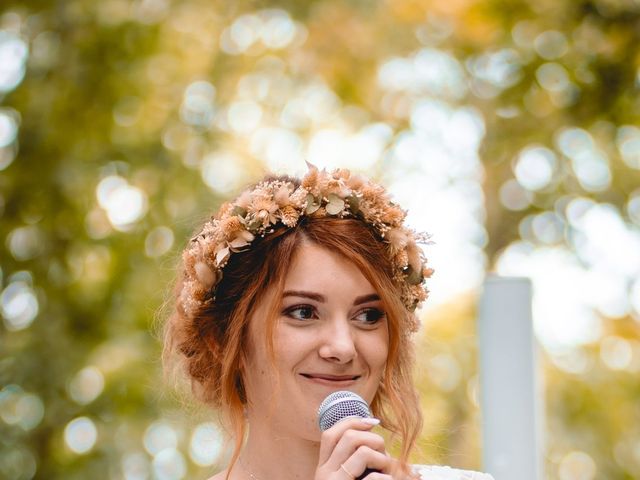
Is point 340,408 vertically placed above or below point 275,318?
below

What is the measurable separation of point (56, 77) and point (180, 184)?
1609 millimetres

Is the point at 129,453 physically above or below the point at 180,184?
below

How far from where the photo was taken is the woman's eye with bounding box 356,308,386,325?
3016 millimetres

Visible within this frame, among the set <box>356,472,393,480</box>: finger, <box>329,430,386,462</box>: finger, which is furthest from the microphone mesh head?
<box>356,472,393,480</box>: finger

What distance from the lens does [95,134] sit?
11156 millimetres

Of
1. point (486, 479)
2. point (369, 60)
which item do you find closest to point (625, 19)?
point (486, 479)

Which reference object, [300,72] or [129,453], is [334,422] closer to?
[129,453]

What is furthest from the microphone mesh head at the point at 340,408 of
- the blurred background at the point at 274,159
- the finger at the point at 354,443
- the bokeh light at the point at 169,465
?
the bokeh light at the point at 169,465

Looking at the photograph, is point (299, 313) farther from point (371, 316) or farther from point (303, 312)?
point (371, 316)

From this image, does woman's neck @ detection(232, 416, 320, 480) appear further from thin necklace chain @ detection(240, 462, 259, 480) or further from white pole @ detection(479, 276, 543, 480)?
white pole @ detection(479, 276, 543, 480)

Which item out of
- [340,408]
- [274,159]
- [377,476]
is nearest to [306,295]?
[340,408]

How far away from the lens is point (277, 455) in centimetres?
311

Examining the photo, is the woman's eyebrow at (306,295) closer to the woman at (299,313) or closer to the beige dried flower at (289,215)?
the woman at (299,313)

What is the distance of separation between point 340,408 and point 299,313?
41 cm
